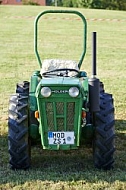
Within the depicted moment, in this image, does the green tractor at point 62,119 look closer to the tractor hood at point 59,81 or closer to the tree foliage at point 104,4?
the tractor hood at point 59,81

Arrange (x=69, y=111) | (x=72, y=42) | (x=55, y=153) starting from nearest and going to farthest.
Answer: (x=69, y=111), (x=55, y=153), (x=72, y=42)

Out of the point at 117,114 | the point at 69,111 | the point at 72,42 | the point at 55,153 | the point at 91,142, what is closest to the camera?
the point at 69,111

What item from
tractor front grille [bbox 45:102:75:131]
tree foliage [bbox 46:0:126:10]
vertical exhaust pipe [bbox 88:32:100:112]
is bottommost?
tree foliage [bbox 46:0:126:10]

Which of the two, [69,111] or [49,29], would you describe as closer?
[69,111]

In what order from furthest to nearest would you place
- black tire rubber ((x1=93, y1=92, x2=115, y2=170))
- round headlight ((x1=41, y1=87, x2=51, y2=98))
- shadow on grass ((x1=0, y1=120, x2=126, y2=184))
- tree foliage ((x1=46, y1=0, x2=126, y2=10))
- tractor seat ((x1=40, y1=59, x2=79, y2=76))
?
tree foliage ((x1=46, y1=0, x2=126, y2=10)) → tractor seat ((x1=40, y1=59, x2=79, y2=76)) → black tire rubber ((x1=93, y1=92, x2=115, y2=170)) → shadow on grass ((x1=0, y1=120, x2=126, y2=184)) → round headlight ((x1=41, y1=87, x2=51, y2=98))

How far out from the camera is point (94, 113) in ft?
17.1

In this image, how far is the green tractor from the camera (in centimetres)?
489

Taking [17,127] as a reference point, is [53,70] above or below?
above

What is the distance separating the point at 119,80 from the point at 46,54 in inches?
222

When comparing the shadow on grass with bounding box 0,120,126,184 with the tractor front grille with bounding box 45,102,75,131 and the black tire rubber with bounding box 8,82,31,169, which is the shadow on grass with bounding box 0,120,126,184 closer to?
the black tire rubber with bounding box 8,82,31,169

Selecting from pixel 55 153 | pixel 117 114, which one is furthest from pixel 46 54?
pixel 55 153

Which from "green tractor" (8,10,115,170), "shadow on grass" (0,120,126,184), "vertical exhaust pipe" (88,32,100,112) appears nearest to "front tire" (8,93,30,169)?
"green tractor" (8,10,115,170)

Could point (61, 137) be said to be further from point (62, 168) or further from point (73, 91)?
point (62, 168)

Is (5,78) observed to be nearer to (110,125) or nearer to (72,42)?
(110,125)
